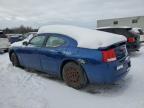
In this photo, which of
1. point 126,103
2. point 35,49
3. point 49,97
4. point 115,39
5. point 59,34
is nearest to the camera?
point 126,103

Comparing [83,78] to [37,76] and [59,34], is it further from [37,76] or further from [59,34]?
[37,76]

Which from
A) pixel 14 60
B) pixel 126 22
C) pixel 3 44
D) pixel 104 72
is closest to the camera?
pixel 104 72

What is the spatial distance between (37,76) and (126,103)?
3.04m

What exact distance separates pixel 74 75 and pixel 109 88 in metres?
0.94

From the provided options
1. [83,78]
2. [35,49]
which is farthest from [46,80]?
[83,78]

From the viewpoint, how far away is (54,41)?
21.0 ft

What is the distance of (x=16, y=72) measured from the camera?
748 centimetres

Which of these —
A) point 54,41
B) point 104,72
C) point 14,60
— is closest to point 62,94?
point 104,72

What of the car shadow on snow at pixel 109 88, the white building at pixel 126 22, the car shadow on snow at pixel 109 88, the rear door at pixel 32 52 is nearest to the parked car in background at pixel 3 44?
the rear door at pixel 32 52

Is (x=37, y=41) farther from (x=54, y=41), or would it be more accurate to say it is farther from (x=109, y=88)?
(x=109, y=88)

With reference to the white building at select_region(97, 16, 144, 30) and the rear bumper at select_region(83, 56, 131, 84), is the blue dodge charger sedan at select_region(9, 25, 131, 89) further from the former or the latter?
the white building at select_region(97, 16, 144, 30)

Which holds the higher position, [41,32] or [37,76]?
[41,32]

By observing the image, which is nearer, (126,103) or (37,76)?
(126,103)

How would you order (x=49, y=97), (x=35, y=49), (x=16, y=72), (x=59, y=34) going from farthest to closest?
(x=16, y=72)
(x=35, y=49)
(x=59, y=34)
(x=49, y=97)
